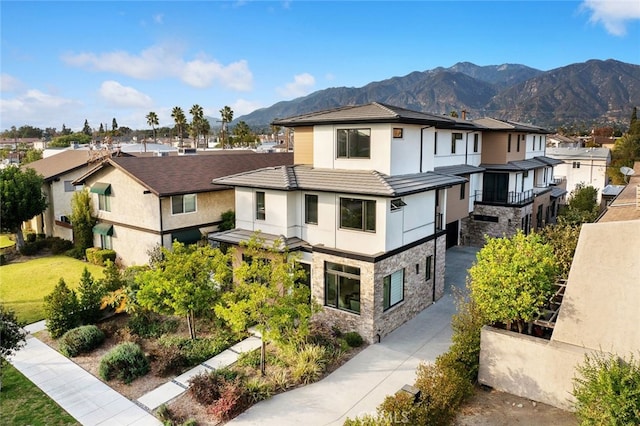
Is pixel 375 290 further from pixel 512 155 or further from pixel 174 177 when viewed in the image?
pixel 512 155

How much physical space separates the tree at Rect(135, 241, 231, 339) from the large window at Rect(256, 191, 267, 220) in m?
4.15

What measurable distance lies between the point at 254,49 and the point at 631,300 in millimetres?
27682

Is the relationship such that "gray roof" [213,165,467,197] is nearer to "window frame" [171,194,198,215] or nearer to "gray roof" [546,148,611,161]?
"window frame" [171,194,198,215]

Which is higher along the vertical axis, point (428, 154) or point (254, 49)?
point (254, 49)

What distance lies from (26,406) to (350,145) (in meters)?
14.5

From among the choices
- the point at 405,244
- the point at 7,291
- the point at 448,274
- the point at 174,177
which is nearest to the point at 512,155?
the point at 448,274

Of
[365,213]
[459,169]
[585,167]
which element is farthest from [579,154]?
[365,213]

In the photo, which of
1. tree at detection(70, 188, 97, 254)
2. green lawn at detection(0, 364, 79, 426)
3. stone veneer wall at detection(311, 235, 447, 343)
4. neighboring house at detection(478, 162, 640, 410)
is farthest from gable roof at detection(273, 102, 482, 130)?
tree at detection(70, 188, 97, 254)

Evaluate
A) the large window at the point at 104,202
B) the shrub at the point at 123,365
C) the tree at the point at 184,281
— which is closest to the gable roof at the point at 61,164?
the large window at the point at 104,202

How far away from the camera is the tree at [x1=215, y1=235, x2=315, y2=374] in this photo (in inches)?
526

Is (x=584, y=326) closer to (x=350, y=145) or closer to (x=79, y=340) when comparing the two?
(x=350, y=145)

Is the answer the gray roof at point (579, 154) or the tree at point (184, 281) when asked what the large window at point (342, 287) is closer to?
the tree at point (184, 281)

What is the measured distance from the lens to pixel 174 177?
25094 millimetres

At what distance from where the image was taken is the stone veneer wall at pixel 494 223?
30016mm
